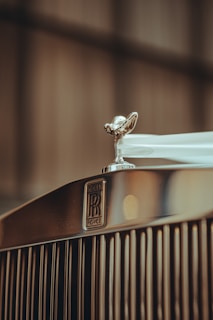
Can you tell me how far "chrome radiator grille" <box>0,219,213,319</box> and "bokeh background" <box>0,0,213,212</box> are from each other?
2052mm

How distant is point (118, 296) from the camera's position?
26.5 inches

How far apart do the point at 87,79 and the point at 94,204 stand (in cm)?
249

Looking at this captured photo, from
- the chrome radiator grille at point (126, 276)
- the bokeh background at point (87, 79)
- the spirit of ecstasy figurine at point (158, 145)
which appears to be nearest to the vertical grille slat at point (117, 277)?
the chrome radiator grille at point (126, 276)

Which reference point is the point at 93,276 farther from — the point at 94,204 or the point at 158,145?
the point at 158,145

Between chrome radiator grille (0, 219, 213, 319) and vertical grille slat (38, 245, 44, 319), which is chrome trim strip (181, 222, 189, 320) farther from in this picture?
vertical grille slat (38, 245, 44, 319)

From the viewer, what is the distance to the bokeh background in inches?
117

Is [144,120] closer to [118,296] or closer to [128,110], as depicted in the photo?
[128,110]

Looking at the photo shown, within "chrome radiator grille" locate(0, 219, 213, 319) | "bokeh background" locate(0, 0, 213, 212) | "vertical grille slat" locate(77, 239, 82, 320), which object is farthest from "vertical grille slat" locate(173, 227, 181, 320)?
"bokeh background" locate(0, 0, 213, 212)

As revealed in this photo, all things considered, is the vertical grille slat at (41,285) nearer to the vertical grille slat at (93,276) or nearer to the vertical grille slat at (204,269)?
the vertical grille slat at (93,276)

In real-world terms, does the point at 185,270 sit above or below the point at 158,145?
below

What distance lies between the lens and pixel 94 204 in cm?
71

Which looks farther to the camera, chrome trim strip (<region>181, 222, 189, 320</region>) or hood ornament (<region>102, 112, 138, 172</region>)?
hood ornament (<region>102, 112, 138, 172</region>)

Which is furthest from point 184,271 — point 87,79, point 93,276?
point 87,79

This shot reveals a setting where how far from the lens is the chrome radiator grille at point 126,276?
2.06 ft
